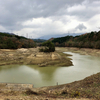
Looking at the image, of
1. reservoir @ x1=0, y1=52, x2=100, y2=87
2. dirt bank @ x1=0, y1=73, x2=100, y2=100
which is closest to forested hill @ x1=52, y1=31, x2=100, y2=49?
reservoir @ x1=0, y1=52, x2=100, y2=87

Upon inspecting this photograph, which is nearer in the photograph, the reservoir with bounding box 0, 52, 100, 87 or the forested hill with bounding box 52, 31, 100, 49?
the reservoir with bounding box 0, 52, 100, 87

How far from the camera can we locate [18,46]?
58.7 metres

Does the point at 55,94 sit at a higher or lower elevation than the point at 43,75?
higher

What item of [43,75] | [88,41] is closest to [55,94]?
[43,75]

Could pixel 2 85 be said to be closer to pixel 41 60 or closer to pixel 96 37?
pixel 41 60

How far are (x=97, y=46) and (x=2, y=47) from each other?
176ft

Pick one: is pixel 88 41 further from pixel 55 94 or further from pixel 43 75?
pixel 55 94

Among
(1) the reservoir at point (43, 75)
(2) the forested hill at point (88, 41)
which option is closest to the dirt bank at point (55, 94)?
(1) the reservoir at point (43, 75)

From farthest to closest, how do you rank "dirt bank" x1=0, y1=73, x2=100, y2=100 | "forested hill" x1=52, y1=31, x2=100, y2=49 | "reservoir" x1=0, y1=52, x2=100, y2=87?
"forested hill" x1=52, y1=31, x2=100, y2=49 → "reservoir" x1=0, y1=52, x2=100, y2=87 → "dirt bank" x1=0, y1=73, x2=100, y2=100

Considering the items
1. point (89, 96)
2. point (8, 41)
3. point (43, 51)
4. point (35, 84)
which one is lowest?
point (35, 84)

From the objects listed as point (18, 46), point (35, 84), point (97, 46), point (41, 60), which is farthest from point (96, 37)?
point (35, 84)

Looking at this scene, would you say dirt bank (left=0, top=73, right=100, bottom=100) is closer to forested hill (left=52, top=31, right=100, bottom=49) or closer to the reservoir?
the reservoir

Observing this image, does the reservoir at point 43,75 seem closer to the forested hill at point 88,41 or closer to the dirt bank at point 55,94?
the dirt bank at point 55,94

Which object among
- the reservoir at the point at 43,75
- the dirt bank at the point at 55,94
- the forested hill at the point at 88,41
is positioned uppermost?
the forested hill at the point at 88,41
